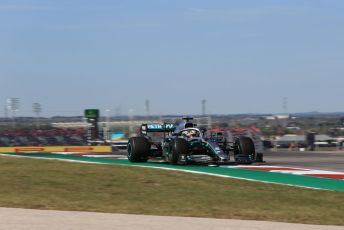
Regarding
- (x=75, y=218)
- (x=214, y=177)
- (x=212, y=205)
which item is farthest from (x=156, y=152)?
(x=75, y=218)

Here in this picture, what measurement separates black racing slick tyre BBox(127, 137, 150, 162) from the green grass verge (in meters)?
4.12

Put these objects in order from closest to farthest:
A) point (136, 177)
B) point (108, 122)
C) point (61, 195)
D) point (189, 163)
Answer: point (61, 195) → point (136, 177) → point (189, 163) → point (108, 122)

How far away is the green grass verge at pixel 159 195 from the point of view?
884 cm

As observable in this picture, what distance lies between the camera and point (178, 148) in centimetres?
1694

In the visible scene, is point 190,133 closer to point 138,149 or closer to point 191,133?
point 191,133

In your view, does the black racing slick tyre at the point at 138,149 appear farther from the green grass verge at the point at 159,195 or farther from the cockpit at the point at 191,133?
the green grass verge at the point at 159,195

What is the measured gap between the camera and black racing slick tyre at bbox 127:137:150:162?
17938mm

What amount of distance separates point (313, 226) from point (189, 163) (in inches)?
368

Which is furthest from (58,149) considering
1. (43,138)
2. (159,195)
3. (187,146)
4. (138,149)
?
(159,195)

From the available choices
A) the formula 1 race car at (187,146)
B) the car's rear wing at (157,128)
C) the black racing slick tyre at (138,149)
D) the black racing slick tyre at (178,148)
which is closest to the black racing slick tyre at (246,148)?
the formula 1 race car at (187,146)

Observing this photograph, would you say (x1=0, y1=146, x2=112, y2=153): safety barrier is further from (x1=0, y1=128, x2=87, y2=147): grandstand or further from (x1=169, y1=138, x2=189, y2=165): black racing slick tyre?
(x1=169, y1=138, x2=189, y2=165): black racing slick tyre

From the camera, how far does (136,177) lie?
12383 mm

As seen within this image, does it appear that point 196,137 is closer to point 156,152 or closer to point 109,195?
point 156,152

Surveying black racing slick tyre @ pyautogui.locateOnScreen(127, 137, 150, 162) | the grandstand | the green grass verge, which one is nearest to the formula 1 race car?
black racing slick tyre @ pyautogui.locateOnScreen(127, 137, 150, 162)
